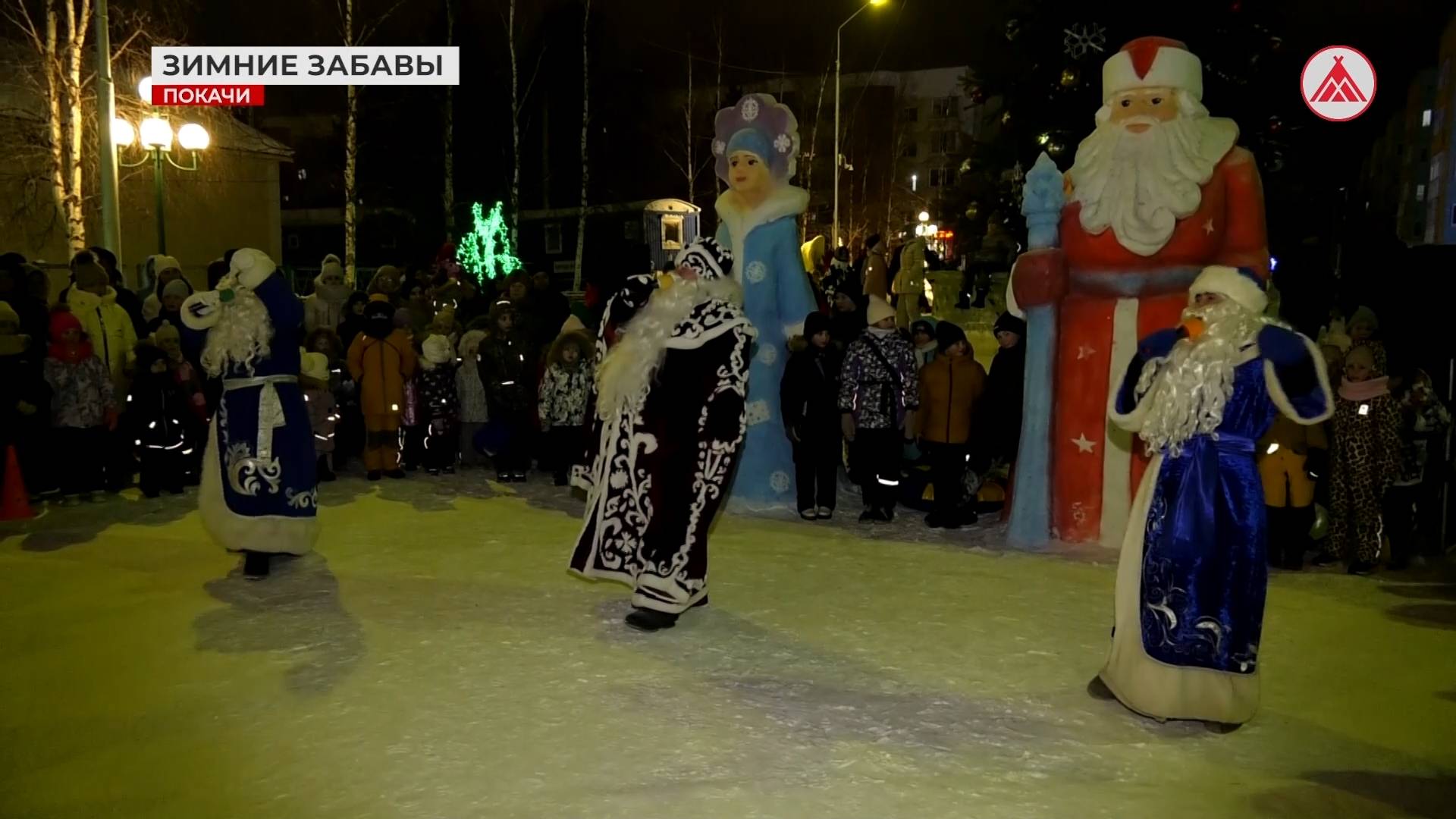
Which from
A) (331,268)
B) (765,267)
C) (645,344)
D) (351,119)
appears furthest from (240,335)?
(351,119)

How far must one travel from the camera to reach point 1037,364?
784 centimetres

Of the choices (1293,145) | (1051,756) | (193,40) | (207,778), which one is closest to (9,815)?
(207,778)

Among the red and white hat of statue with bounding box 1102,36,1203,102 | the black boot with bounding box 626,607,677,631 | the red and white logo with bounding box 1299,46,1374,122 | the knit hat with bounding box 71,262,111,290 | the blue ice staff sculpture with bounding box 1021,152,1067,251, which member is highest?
the red and white logo with bounding box 1299,46,1374,122

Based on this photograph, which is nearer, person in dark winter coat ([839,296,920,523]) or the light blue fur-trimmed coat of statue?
person in dark winter coat ([839,296,920,523])

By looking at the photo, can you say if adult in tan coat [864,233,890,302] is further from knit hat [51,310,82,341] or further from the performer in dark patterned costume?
knit hat [51,310,82,341]

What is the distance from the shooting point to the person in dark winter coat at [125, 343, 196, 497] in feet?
30.8

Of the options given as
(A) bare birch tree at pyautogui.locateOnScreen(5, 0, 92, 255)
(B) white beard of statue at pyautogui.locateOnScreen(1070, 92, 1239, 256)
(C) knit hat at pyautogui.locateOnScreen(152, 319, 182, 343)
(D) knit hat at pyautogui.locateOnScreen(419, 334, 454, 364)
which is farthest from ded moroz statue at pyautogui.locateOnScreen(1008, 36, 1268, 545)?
(A) bare birch tree at pyautogui.locateOnScreen(5, 0, 92, 255)

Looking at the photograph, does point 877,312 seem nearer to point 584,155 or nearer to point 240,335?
point 240,335

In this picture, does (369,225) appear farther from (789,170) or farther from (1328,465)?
(1328,465)

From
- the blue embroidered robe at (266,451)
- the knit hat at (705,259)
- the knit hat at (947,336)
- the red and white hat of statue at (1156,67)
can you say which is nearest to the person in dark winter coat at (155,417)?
the blue embroidered robe at (266,451)

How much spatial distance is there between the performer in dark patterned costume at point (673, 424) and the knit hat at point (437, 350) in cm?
466

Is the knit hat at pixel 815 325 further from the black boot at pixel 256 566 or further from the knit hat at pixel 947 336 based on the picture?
the black boot at pixel 256 566

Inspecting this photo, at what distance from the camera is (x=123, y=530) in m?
8.26

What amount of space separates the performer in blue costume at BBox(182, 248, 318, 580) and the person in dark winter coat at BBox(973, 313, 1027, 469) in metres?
4.79
